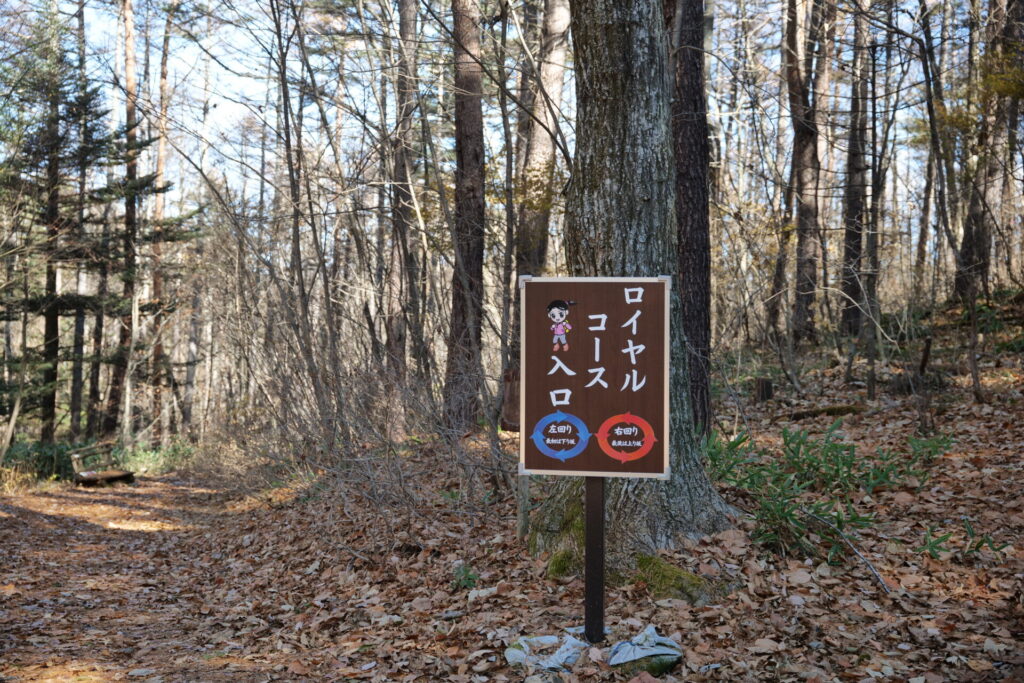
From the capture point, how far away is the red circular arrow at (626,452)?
3.95 m

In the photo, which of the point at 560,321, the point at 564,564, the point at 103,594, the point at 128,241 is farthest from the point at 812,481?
the point at 128,241

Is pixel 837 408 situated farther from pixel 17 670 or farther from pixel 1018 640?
pixel 17 670

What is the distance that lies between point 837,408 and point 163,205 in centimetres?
2018

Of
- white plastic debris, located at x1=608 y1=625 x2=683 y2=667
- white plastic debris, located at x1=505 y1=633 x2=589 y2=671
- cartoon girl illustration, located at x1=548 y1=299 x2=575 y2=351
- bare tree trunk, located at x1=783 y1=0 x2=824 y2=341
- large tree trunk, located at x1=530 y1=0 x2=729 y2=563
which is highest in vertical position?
bare tree trunk, located at x1=783 y1=0 x2=824 y2=341

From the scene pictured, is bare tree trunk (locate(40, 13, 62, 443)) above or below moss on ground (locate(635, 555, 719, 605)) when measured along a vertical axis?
above

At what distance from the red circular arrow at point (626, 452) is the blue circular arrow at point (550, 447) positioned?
0.27 ft

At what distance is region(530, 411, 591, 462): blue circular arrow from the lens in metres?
4.01

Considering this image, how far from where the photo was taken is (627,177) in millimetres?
4930

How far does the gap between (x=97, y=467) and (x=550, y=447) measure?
1856 cm

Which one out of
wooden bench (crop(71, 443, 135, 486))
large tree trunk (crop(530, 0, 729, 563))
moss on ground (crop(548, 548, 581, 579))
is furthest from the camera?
wooden bench (crop(71, 443, 135, 486))

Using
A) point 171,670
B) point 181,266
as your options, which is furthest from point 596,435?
point 181,266

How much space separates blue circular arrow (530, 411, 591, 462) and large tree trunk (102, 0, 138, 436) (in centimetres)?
1899

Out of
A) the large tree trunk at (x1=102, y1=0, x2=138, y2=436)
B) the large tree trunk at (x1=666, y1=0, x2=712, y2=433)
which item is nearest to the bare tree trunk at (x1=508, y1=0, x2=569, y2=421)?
the large tree trunk at (x1=666, y1=0, x2=712, y2=433)

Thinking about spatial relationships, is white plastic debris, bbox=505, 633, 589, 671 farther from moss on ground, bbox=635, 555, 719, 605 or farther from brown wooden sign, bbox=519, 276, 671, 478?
brown wooden sign, bbox=519, 276, 671, 478
